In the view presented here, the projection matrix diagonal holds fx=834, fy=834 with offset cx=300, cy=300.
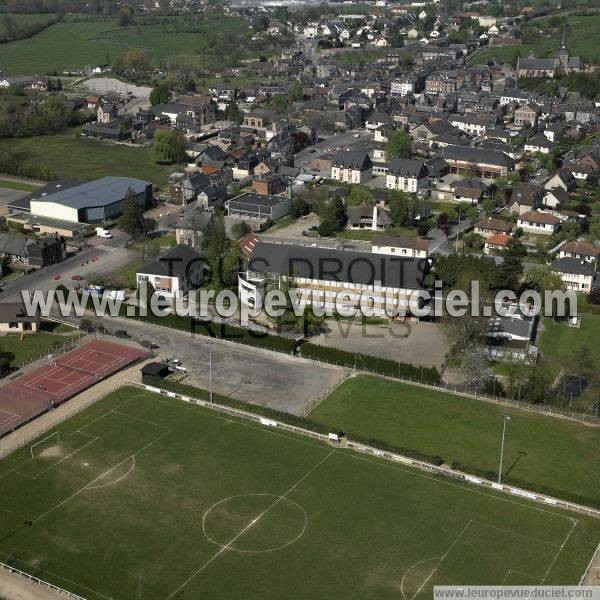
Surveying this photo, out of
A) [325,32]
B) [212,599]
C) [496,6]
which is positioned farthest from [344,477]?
[496,6]

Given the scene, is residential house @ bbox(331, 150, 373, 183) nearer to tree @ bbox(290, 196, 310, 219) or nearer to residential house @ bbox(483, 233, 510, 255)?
tree @ bbox(290, 196, 310, 219)

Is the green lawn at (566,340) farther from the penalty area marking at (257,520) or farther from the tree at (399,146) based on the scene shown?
the tree at (399,146)

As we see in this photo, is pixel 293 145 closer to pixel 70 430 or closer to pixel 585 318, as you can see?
pixel 585 318

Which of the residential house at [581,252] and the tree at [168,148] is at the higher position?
the tree at [168,148]

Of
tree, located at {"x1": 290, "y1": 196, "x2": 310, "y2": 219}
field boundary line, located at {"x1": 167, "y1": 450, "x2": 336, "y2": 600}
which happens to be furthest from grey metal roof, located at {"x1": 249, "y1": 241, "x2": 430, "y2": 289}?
field boundary line, located at {"x1": 167, "y1": 450, "x2": 336, "y2": 600}

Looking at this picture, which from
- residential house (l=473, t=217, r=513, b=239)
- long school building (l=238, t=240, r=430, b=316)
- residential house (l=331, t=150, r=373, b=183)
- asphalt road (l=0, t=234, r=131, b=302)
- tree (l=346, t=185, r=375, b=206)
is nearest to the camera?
long school building (l=238, t=240, r=430, b=316)

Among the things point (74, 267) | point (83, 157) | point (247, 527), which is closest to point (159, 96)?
point (83, 157)

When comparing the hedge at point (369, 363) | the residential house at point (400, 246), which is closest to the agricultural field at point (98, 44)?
the residential house at point (400, 246)
